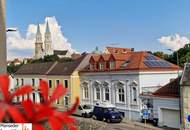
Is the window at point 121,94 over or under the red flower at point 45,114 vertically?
under

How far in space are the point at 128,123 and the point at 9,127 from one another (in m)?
30.6

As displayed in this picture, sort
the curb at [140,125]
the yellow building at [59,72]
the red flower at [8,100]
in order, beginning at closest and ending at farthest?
the red flower at [8,100] < the curb at [140,125] < the yellow building at [59,72]

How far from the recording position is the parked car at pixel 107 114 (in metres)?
31.7

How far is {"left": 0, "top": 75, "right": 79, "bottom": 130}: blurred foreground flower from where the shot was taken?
0.82 metres

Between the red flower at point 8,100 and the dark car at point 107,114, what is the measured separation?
31.0 m

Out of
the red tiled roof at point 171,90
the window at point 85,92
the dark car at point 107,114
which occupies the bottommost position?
the dark car at point 107,114

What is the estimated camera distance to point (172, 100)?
1061 inches

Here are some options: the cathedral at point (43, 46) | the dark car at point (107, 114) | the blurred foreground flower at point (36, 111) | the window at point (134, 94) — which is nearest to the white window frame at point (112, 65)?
the window at point (134, 94)

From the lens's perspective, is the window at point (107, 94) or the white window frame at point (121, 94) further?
the window at point (107, 94)

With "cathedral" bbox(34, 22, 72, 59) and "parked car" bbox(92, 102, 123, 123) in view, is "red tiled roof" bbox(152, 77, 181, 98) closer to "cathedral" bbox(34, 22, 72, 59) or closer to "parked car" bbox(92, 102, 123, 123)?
"parked car" bbox(92, 102, 123, 123)

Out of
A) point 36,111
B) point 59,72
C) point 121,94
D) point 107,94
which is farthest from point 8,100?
point 59,72

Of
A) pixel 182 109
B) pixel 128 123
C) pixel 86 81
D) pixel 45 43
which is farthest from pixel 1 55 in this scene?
pixel 45 43

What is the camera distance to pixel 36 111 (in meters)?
0.84

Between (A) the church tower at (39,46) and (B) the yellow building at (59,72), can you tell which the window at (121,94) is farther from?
(A) the church tower at (39,46)
